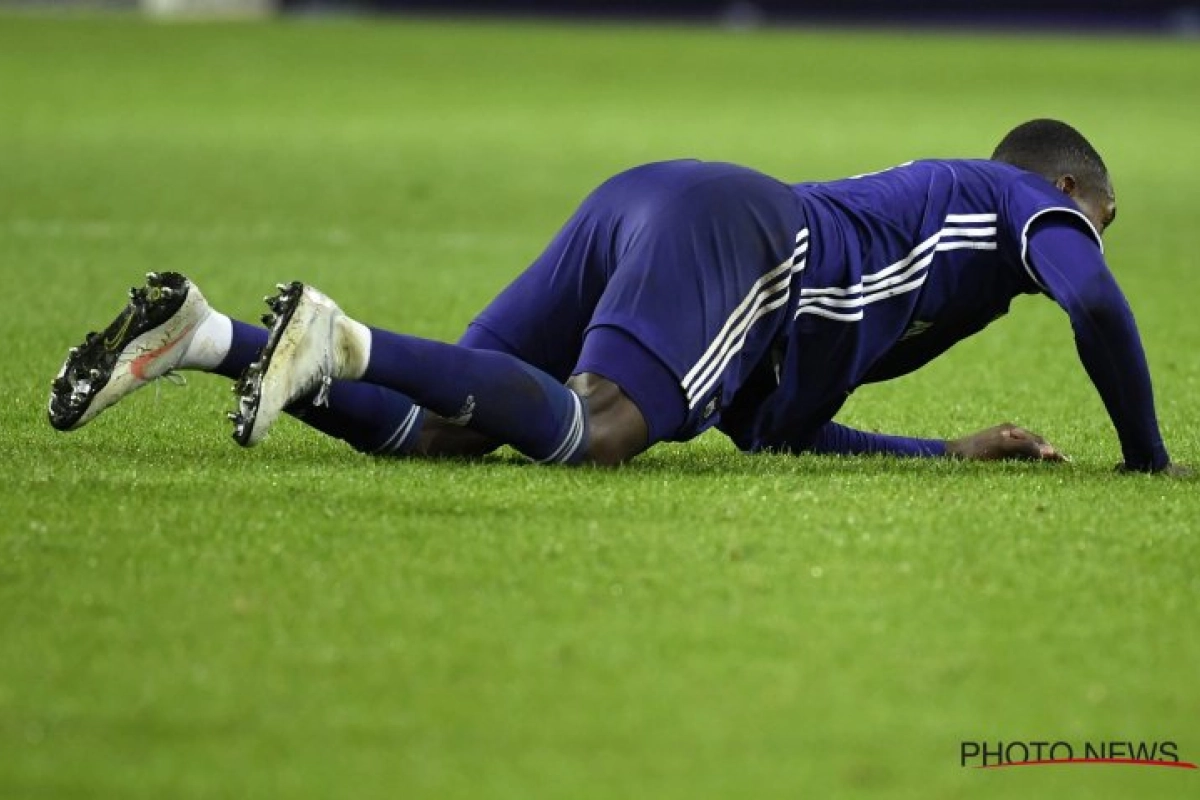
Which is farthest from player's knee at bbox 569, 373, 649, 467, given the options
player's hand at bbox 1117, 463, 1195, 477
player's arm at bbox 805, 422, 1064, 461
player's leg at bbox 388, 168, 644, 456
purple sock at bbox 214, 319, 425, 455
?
player's hand at bbox 1117, 463, 1195, 477

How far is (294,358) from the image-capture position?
418 cm

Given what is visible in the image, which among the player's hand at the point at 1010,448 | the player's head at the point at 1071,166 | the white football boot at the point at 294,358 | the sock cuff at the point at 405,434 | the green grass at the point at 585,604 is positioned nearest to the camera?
the green grass at the point at 585,604

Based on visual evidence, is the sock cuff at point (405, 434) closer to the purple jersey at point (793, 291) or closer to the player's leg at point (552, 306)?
the player's leg at point (552, 306)

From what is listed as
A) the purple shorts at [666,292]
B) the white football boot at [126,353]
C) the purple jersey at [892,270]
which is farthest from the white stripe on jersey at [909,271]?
the white football boot at [126,353]

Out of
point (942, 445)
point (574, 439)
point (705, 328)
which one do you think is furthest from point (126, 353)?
point (942, 445)

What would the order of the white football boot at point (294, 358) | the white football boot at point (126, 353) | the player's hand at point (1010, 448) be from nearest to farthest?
the white football boot at point (294, 358), the white football boot at point (126, 353), the player's hand at point (1010, 448)

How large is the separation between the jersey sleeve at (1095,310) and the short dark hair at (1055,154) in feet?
0.86

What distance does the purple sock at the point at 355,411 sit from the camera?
15.0 ft

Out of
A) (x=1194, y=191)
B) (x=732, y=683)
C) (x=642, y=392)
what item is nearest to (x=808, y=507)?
(x=642, y=392)

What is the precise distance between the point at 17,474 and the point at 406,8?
90.8ft

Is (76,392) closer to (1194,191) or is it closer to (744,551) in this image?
(744,551)

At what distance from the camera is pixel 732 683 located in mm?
3203

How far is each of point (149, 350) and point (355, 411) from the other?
0.48 metres

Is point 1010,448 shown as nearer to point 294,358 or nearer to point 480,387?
point 480,387
